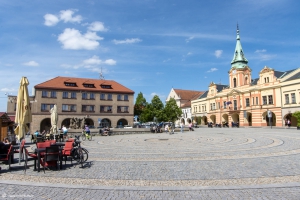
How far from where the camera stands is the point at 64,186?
7.04m

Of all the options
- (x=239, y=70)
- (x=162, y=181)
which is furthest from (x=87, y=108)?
(x=162, y=181)

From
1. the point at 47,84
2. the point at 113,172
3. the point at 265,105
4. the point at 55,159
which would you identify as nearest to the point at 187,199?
the point at 113,172

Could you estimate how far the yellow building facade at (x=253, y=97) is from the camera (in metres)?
46.5

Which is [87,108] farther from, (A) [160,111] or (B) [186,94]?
(B) [186,94]

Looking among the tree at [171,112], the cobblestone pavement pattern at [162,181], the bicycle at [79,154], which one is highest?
the tree at [171,112]

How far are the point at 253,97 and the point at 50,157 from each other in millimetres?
54047

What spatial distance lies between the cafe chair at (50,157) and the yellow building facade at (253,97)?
139 ft

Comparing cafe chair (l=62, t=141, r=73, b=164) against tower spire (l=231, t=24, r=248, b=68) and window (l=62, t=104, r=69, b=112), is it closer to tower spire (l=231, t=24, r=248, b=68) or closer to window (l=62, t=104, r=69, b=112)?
window (l=62, t=104, r=69, b=112)

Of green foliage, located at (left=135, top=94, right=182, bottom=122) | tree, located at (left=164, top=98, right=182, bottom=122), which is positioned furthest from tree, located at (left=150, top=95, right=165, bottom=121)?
tree, located at (left=164, top=98, right=182, bottom=122)

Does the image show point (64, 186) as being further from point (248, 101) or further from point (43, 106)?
point (248, 101)

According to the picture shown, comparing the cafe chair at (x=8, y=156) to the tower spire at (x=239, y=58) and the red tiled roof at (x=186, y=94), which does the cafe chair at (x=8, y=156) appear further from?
the red tiled roof at (x=186, y=94)

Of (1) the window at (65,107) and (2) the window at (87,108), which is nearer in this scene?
(1) the window at (65,107)

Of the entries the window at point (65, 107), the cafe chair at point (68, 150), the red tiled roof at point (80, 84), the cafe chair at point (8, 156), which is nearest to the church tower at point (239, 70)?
the red tiled roof at point (80, 84)

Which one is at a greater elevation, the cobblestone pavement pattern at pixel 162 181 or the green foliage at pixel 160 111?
the green foliage at pixel 160 111
